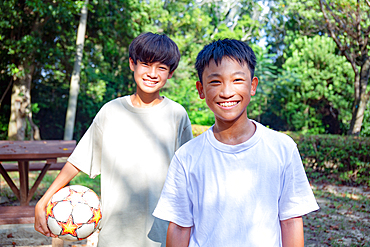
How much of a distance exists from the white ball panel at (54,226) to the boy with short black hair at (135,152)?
30mm

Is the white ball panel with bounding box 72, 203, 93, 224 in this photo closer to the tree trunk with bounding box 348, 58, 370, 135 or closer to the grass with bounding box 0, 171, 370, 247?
the grass with bounding box 0, 171, 370, 247

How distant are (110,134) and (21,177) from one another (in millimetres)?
3912

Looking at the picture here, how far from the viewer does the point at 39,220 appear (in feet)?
5.75

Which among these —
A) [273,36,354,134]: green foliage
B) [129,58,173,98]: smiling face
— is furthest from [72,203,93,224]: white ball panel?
[273,36,354,134]: green foliage

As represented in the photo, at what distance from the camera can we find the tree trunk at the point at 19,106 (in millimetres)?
10227

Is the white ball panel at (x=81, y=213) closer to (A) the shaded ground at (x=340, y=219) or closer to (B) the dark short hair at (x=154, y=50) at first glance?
(B) the dark short hair at (x=154, y=50)

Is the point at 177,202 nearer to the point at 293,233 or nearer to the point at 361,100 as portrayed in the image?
the point at 293,233

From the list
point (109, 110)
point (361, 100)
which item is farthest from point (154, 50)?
point (361, 100)

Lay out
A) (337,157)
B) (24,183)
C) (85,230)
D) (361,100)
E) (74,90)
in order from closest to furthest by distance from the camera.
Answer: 1. (85,230)
2. (24,183)
3. (337,157)
4. (361,100)
5. (74,90)

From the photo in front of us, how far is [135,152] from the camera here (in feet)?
5.87

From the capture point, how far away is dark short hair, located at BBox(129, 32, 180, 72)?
1787mm

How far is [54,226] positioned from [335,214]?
194 inches

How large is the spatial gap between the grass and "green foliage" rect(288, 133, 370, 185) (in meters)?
0.35

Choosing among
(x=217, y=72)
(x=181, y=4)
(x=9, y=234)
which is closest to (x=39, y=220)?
(x=217, y=72)
